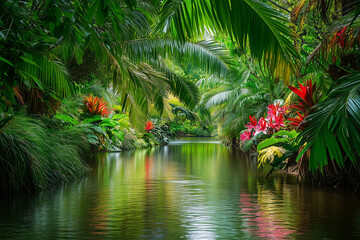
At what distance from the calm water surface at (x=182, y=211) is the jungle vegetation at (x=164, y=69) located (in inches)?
20.5

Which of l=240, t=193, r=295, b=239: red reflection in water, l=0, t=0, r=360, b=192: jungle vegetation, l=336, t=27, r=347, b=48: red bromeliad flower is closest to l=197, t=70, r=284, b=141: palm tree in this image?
l=0, t=0, r=360, b=192: jungle vegetation

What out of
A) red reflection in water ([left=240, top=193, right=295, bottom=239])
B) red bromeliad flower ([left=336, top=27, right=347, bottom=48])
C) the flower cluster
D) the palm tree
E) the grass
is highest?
the palm tree

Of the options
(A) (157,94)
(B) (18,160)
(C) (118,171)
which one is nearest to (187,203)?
(B) (18,160)

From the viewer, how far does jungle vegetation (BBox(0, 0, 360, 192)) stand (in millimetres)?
4169

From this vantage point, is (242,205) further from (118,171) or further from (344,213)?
(118,171)

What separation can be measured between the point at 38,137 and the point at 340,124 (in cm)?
432

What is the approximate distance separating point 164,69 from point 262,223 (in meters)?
11.0

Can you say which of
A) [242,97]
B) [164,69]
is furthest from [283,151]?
[242,97]

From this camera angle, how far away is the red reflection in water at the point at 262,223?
14.3ft

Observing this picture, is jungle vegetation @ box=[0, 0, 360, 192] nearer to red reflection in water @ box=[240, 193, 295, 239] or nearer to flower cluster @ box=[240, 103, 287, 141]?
flower cluster @ box=[240, 103, 287, 141]

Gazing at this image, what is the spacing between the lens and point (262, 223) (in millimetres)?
4910

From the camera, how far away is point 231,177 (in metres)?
9.66

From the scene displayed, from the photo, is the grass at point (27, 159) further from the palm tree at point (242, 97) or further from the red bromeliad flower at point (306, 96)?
the palm tree at point (242, 97)

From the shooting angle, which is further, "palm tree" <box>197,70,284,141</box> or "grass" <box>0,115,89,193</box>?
"palm tree" <box>197,70,284,141</box>
